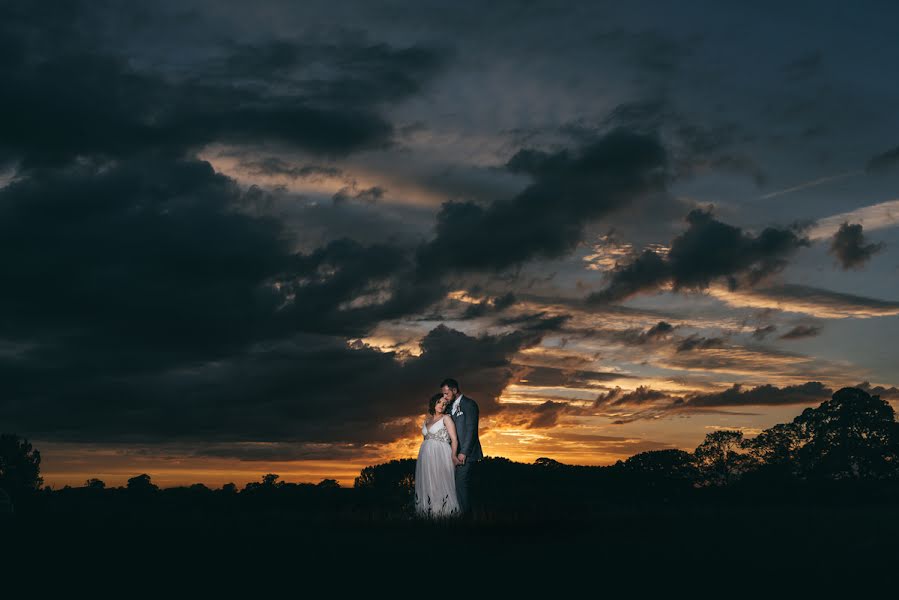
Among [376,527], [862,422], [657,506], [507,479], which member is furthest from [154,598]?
[862,422]

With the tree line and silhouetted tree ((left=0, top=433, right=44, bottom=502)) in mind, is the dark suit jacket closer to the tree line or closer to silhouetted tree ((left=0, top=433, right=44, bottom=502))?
the tree line

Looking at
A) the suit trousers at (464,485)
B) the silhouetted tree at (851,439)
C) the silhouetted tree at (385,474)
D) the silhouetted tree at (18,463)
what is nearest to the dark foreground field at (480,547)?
the suit trousers at (464,485)

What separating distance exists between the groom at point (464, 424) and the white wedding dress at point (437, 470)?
3.27 ft

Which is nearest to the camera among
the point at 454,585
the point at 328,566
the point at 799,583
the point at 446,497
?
the point at 454,585

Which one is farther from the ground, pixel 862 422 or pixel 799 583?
pixel 862 422

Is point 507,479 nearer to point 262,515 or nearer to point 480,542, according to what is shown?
point 262,515

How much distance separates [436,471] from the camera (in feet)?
89.4

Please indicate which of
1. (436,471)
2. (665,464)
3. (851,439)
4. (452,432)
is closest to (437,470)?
(436,471)

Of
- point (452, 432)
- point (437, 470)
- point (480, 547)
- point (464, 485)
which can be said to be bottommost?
point (480, 547)

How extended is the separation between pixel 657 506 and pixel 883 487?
33.6m

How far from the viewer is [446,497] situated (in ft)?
→ 89.6

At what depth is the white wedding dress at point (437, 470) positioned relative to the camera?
88.3ft

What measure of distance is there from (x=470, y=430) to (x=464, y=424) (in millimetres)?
251

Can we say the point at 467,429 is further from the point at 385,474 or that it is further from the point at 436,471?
the point at 385,474
